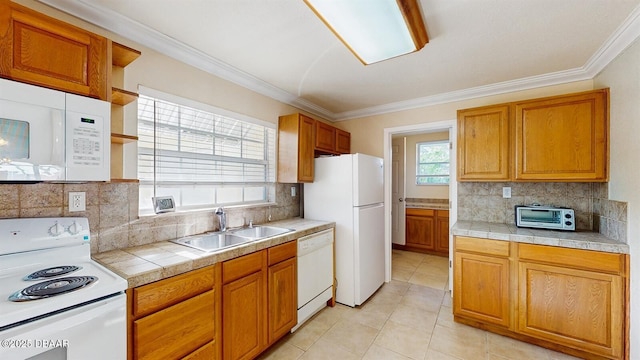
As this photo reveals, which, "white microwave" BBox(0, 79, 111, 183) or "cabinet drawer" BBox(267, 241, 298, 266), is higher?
"white microwave" BBox(0, 79, 111, 183)

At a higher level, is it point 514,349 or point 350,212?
point 350,212

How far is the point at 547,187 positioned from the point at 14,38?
4.02 metres

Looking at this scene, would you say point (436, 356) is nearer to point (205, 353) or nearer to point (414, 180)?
point (205, 353)

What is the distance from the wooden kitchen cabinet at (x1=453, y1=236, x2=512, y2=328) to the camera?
2.25 meters

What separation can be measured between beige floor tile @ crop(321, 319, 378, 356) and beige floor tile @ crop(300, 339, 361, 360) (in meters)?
0.04

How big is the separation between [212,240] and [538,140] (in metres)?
3.05

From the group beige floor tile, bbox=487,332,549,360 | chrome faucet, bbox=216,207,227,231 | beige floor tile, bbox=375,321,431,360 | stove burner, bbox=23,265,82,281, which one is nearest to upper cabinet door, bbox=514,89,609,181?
beige floor tile, bbox=487,332,549,360

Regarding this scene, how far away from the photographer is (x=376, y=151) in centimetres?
360

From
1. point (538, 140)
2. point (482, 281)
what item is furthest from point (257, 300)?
point (538, 140)

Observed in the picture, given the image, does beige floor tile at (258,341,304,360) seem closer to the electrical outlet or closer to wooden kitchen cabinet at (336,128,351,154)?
the electrical outlet

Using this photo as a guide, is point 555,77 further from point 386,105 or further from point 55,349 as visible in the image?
point 55,349

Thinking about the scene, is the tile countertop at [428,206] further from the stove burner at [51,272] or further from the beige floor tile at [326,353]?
the stove burner at [51,272]

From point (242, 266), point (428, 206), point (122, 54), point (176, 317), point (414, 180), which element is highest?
point (122, 54)

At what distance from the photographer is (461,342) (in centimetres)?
219
